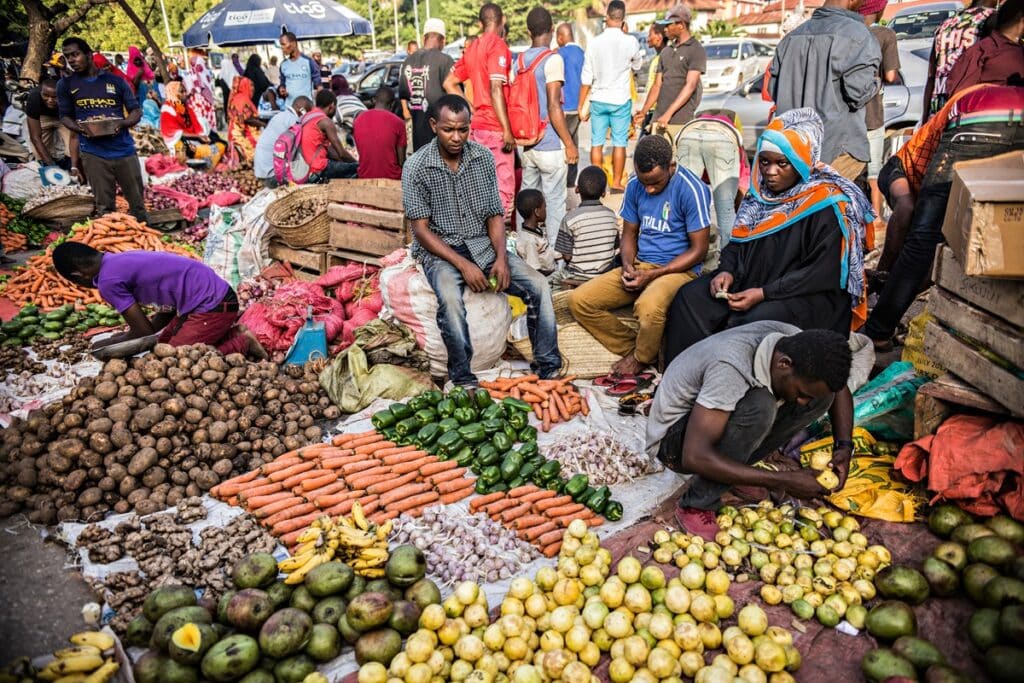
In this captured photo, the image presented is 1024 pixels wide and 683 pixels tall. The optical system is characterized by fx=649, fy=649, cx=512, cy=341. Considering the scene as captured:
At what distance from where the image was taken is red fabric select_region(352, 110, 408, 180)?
7383 millimetres

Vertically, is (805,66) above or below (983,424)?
above

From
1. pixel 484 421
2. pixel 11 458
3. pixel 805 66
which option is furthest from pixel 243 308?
pixel 805 66

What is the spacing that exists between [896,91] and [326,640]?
9.67m

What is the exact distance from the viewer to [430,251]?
4.83 metres

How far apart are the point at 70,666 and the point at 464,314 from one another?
3031 millimetres

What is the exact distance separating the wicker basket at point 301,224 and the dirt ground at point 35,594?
401 centimetres

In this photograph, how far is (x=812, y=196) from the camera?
392cm

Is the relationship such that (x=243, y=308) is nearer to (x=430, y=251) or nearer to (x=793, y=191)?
(x=430, y=251)

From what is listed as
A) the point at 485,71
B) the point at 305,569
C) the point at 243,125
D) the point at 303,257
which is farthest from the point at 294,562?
the point at 243,125

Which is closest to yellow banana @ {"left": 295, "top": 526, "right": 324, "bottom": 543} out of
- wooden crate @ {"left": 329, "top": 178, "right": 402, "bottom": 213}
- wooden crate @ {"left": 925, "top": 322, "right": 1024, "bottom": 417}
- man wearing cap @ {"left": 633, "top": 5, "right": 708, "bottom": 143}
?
wooden crate @ {"left": 925, "top": 322, "right": 1024, "bottom": 417}

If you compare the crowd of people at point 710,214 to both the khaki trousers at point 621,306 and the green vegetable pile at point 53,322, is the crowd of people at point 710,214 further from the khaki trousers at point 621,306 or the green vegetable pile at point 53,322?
the green vegetable pile at point 53,322

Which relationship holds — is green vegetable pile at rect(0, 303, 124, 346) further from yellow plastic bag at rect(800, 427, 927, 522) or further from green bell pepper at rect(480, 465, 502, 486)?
yellow plastic bag at rect(800, 427, 927, 522)

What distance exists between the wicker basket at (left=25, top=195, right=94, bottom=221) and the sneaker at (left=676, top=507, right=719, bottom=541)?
930cm

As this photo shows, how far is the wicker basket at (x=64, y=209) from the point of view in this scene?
880 centimetres
